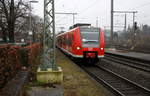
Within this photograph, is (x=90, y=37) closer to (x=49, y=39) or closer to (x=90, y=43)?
(x=90, y=43)

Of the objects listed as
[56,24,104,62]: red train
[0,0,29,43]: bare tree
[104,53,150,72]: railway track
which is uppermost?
[0,0,29,43]: bare tree

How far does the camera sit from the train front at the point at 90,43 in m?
15.8

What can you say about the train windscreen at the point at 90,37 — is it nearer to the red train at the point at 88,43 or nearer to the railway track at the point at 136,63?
the red train at the point at 88,43

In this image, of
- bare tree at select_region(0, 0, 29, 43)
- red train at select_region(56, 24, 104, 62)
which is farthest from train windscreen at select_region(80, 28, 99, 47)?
bare tree at select_region(0, 0, 29, 43)

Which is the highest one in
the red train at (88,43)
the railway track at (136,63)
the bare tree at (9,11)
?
the bare tree at (9,11)

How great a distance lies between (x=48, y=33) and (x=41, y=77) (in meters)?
2.16

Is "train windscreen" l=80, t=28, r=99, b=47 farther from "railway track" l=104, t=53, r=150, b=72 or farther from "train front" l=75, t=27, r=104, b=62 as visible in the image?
"railway track" l=104, t=53, r=150, b=72

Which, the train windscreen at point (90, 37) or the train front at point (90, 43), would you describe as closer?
the train front at point (90, 43)

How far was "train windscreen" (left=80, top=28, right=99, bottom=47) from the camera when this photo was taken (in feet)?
52.1

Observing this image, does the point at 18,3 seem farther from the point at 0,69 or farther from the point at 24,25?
the point at 0,69

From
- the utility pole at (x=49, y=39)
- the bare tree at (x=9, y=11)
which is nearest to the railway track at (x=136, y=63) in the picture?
the utility pole at (x=49, y=39)

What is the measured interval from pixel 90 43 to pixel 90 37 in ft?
1.41

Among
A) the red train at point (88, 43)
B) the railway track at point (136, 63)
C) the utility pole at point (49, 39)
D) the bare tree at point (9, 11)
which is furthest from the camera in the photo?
the bare tree at point (9, 11)

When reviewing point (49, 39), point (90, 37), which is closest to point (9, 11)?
point (90, 37)
